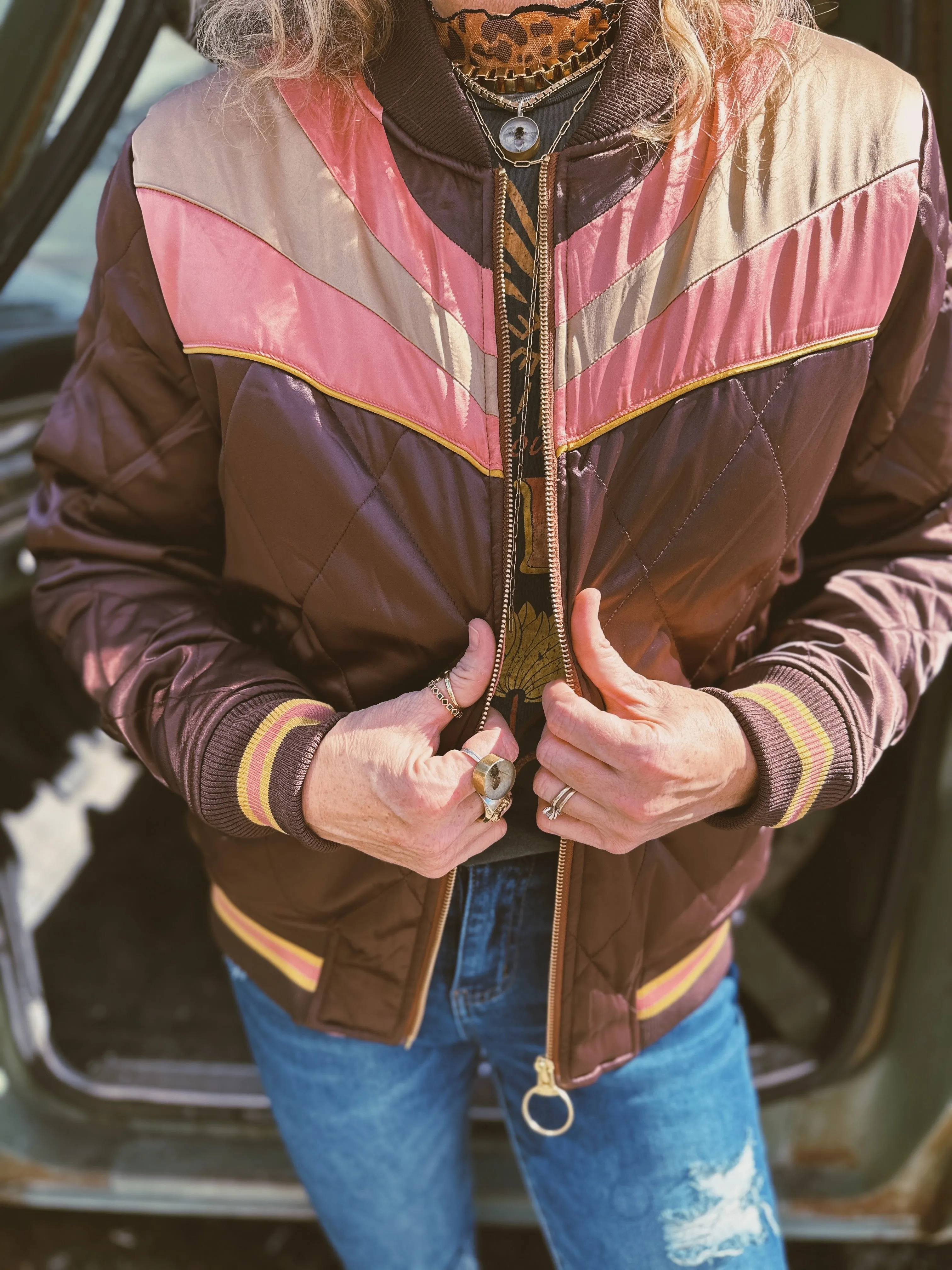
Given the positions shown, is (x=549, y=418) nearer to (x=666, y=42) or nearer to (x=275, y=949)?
(x=666, y=42)

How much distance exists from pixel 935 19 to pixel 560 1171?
1.50 metres

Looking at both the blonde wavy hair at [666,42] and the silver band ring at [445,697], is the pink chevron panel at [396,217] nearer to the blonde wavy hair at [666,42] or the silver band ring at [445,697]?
the blonde wavy hair at [666,42]

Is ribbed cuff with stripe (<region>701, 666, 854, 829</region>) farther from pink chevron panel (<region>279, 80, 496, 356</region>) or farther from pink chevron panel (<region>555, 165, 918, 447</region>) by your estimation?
pink chevron panel (<region>279, 80, 496, 356</region>)

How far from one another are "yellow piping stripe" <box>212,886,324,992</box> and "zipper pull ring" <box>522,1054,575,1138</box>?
27 centimetres

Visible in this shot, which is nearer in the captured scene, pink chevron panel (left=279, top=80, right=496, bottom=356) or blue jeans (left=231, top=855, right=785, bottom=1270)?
pink chevron panel (left=279, top=80, right=496, bottom=356)

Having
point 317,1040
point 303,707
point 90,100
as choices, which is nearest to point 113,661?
point 303,707

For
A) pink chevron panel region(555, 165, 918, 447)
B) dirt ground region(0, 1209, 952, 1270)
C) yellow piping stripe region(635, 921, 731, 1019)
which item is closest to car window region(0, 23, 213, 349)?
pink chevron panel region(555, 165, 918, 447)

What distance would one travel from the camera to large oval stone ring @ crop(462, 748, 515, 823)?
0.88 metres

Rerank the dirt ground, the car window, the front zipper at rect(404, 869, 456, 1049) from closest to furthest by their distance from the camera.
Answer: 1. the front zipper at rect(404, 869, 456, 1049)
2. the car window
3. the dirt ground

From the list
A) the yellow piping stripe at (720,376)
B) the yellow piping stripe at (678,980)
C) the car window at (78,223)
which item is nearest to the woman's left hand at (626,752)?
the yellow piping stripe at (720,376)

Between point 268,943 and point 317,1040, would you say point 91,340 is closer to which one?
point 268,943

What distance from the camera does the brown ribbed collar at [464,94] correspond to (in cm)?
85

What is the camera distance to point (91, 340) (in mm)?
968

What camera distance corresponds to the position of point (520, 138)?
87 centimetres
